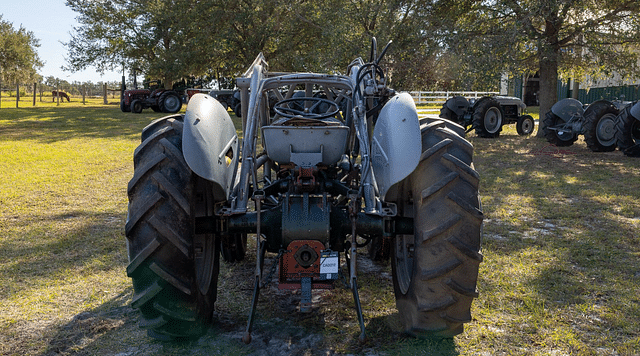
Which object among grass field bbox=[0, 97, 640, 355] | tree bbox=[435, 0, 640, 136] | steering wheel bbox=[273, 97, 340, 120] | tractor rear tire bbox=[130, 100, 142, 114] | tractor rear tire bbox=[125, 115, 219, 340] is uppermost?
tree bbox=[435, 0, 640, 136]

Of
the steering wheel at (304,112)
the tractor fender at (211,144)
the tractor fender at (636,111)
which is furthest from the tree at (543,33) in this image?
the tractor fender at (211,144)

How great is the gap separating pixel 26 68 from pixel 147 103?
25.0 m

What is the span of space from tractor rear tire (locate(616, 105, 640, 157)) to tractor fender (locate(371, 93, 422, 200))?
9.79m

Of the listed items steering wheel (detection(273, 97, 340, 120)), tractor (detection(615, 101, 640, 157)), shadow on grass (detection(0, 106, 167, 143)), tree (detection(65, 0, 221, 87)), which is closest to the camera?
steering wheel (detection(273, 97, 340, 120))

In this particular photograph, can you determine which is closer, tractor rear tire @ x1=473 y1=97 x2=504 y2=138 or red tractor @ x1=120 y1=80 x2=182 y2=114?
tractor rear tire @ x1=473 y1=97 x2=504 y2=138

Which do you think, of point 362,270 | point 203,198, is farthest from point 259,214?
point 362,270

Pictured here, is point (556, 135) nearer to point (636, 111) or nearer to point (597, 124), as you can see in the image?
point (597, 124)

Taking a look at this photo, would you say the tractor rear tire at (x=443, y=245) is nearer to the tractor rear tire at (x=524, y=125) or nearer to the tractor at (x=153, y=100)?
the tractor rear tire at (x=524, y=125)

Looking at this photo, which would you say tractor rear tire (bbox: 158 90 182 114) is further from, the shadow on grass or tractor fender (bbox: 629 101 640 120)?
tractor fender (bbox: 629 101 640 120)

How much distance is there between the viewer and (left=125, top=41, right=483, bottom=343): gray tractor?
306 cm

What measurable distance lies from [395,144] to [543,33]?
537 inches

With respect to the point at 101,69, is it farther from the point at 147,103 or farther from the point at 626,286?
the point at 626,286

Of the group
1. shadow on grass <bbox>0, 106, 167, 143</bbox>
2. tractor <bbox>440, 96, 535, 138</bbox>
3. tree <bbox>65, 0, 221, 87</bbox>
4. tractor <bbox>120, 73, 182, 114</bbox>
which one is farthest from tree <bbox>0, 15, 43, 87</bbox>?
tractor <bbox>440, 96, 535, 138</bbox>

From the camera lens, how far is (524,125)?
17812 millimetres
